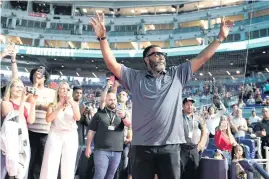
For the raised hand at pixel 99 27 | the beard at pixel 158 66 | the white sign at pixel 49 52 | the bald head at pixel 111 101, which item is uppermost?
the white sign at pixel 49 52

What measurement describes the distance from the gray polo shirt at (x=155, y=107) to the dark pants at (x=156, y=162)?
4 centimetres

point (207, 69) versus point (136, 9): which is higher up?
point (136, 9)

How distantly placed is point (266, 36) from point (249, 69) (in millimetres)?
3850

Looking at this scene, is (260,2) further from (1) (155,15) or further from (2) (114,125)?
(2) (114,125)

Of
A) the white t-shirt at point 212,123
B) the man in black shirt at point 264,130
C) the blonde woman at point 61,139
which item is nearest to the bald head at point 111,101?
the blonde woman at point 61,139

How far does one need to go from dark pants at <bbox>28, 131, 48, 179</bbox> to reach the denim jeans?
0.64 meters

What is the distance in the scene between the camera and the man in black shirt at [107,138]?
3.85 m

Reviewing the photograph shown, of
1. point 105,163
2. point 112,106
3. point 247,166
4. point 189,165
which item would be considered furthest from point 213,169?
point 247,166

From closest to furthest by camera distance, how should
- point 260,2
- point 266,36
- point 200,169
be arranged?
point 200,169
point 266,36
point 260,2

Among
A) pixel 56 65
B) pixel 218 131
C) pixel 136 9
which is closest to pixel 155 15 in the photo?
pixel 136 9

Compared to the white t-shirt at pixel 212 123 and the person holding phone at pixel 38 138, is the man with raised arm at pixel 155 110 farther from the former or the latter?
the white t-shirt at pixel 212 123

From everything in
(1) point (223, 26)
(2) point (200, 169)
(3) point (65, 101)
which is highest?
(1) point (223, 26)

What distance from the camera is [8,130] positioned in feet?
10.0

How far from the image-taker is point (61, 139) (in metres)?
3.52
